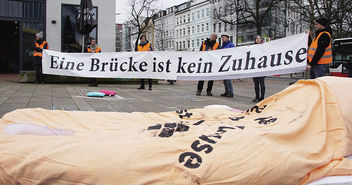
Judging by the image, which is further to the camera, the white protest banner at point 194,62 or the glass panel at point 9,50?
the glass panel at point 9,50

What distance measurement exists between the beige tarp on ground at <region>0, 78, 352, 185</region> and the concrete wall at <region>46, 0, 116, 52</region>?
57.9ft

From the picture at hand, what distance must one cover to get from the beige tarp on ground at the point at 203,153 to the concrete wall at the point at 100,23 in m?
17.6

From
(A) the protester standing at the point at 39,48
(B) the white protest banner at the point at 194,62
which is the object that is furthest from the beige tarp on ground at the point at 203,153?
(A) the protester standing at the point at 39,48

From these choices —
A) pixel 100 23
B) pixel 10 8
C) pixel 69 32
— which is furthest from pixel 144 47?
pixel 10 8

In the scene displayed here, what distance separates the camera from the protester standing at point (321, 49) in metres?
6.16

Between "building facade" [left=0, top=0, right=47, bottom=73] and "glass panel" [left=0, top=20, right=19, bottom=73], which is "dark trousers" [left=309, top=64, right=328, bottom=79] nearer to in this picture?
"building facade" [left=0, top=0, right=47, bottom=73]

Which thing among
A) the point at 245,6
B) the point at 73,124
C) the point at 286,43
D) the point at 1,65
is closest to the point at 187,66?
the point at 286,43

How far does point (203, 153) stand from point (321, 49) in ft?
16.5

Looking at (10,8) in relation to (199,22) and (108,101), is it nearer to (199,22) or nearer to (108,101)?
(108,101)

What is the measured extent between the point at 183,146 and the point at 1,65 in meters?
25.2

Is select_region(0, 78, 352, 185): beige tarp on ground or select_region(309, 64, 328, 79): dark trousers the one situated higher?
select_region(309, 64, 328, 79): dark trousers

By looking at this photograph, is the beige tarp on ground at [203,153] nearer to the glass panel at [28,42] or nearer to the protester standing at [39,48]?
the protester standing at [39,48]

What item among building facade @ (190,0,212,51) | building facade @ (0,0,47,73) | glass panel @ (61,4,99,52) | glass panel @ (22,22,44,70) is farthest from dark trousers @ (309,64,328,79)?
building facade @ (190,0,212,51)

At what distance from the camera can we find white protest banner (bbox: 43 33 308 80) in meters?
7.58
